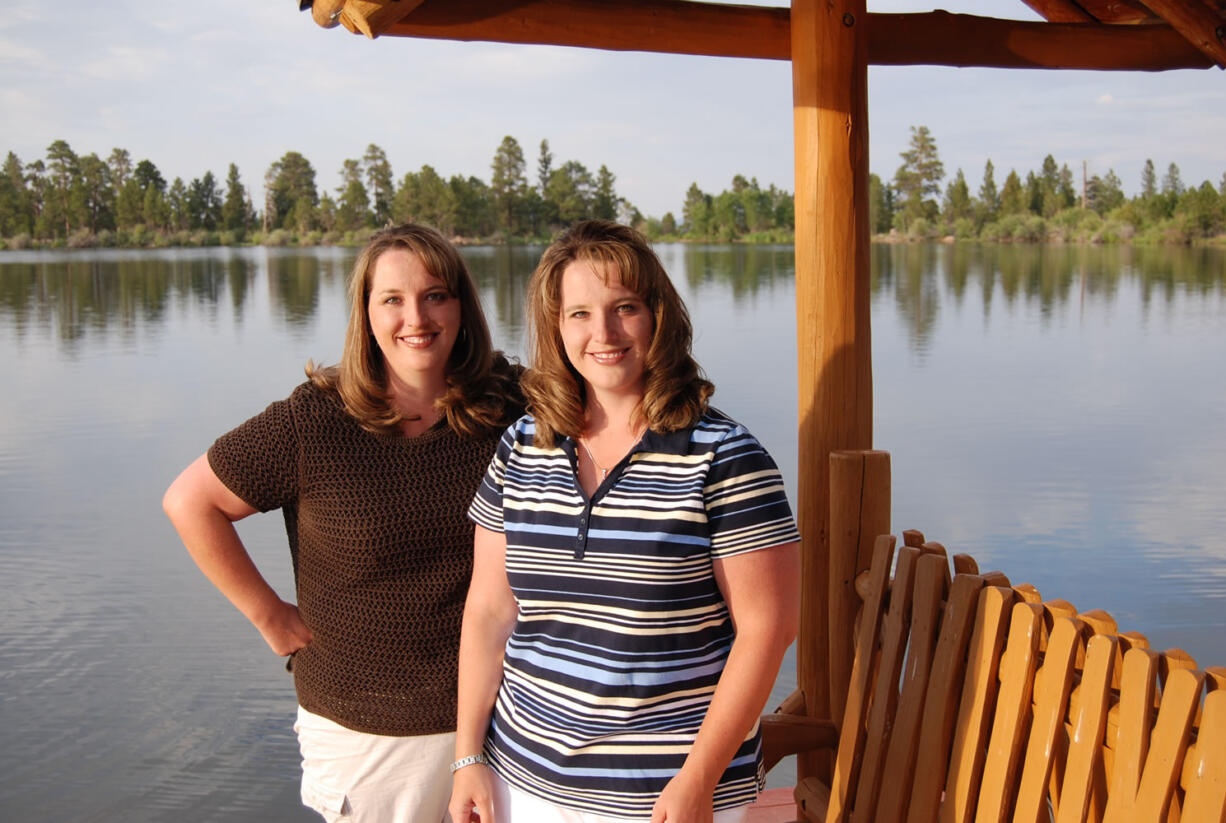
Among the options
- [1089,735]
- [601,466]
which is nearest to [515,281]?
[601,466]

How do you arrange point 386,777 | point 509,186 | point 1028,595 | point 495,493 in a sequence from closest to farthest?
1. point 495,493
2. point 1028,595
3. point 386,777
4. point 509,186

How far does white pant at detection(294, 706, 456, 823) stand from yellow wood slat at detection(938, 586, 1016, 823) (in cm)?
99

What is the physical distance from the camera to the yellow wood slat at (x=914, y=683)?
2.30m

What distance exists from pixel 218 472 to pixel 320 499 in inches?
8.6

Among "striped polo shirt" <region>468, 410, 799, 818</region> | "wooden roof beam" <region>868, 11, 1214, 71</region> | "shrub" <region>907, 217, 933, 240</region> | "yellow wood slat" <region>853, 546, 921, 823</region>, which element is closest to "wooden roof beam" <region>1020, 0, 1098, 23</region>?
"wooden roof beam" <region>868, 11, 1214, 71</region>

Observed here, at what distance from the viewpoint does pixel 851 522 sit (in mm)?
2715

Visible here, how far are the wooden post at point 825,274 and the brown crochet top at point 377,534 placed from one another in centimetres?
101

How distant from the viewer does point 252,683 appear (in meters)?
6.60

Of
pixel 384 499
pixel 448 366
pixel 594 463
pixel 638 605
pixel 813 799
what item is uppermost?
pixel 448 366

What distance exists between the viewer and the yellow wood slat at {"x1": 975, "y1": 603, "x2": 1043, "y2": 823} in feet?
6.68

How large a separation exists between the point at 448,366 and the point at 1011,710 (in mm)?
1264

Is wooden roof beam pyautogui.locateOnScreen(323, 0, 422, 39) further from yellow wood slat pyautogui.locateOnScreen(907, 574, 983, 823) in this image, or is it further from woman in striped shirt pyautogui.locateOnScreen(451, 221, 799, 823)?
yellow wood slat pyautogui.locateOnScreen(907, 574, 983, 823)

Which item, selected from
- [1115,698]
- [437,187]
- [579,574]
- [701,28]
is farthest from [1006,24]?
[437,187]

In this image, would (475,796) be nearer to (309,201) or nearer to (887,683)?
(887,683)
